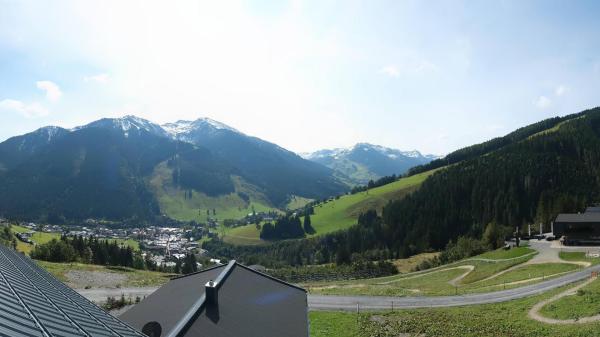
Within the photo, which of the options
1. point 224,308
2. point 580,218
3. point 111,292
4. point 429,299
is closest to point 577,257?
point 580,218

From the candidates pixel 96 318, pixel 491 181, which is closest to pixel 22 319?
pixel 96 318

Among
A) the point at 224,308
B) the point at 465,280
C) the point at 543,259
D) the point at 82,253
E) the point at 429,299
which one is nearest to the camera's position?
the point at 224,308

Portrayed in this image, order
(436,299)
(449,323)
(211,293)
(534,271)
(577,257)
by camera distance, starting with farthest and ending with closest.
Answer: (577,257), (534,271), (436,299), (449,323), (211,293)

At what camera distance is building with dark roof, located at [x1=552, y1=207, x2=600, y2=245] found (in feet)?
264

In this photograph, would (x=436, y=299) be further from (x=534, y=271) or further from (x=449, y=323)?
(x=534, y=271)

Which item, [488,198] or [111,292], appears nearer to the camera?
[111,292]

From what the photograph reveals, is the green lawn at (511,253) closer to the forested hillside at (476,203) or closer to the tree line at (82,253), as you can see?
the forested hillside at (476,203)

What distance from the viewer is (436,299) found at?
47469 mm

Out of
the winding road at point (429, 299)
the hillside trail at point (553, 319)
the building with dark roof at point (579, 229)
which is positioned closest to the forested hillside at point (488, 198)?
the building with dark roof at point (579, 229)

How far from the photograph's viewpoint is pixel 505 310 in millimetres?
37562

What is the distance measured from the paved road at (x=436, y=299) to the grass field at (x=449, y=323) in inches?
111

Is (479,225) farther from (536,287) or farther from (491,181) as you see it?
(536,287)

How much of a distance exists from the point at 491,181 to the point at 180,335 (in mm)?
190827

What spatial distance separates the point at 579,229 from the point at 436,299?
53.7 meters
